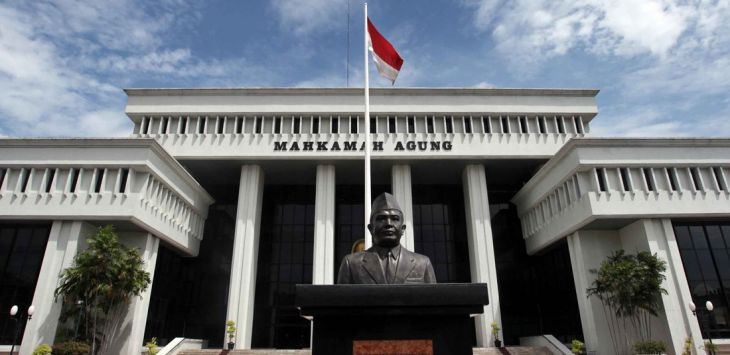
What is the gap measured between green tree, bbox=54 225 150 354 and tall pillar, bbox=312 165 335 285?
12978 millimetres

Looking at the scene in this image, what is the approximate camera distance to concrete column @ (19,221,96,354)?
2589 centimetres

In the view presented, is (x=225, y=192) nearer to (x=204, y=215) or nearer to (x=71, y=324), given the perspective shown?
(x=204, y=215)

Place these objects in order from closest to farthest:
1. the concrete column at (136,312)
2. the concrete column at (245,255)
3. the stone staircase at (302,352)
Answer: the concrete column at (136,312), the stone staircase at (302,352), the concrete column at (245,255)

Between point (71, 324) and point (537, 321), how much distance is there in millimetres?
37702

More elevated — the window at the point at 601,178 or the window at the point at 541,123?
the window at the point at 541,123

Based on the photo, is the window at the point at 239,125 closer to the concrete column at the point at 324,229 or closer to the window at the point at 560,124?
the concrete column at the point at 324,229

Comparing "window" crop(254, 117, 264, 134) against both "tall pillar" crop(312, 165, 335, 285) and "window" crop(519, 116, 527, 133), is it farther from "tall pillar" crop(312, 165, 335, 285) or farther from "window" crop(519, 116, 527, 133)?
"window" crop(519, 116, 527, 133)

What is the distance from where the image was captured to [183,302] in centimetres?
4122

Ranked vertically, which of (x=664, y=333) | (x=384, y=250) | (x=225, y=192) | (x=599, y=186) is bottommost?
(x=664, y=333)

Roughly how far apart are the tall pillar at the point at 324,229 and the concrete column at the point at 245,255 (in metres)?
5.41

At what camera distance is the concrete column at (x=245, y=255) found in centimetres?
3434

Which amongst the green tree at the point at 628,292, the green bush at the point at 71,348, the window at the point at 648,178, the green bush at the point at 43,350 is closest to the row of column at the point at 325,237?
the green tree at the point at 628,292

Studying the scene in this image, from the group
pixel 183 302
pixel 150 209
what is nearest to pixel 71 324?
pixel 150 209

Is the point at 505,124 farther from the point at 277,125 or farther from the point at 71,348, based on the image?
the point at 71,348
